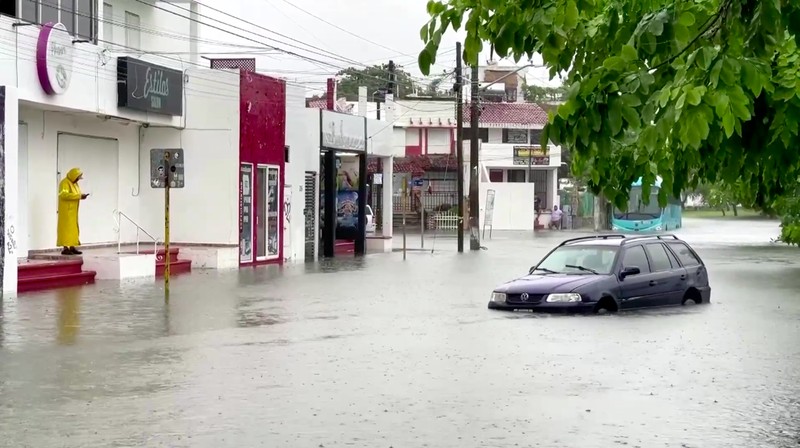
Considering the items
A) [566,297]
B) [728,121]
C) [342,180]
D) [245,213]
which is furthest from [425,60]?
[342,180]

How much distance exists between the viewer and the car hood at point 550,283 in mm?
19016

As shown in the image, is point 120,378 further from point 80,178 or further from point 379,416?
point 80,178

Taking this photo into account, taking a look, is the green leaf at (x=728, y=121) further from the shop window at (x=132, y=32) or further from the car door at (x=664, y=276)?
the shop window at (x=132, y=32)

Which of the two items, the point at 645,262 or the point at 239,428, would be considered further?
the point at 645,262

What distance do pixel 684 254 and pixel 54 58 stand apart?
13.4 m

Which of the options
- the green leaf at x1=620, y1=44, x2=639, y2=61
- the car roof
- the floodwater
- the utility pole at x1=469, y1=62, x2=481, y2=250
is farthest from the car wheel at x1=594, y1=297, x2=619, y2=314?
the utility pole at x1=469, y1=62, x2=481, y2=250

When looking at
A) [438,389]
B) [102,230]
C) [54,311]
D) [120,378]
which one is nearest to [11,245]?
[54,311]

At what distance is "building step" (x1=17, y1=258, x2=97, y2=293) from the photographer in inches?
922

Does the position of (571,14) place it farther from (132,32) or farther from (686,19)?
(132,32)

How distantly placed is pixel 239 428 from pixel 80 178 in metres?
19.1

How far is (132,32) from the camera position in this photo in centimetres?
3350

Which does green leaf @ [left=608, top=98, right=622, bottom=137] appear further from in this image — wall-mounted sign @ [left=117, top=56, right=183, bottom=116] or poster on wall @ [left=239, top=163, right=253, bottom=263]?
poster on wall @ [left=239, top=163, right=253, bottom=263]

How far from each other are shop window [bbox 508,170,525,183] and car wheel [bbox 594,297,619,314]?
6250cm

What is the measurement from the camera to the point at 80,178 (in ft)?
89.8
